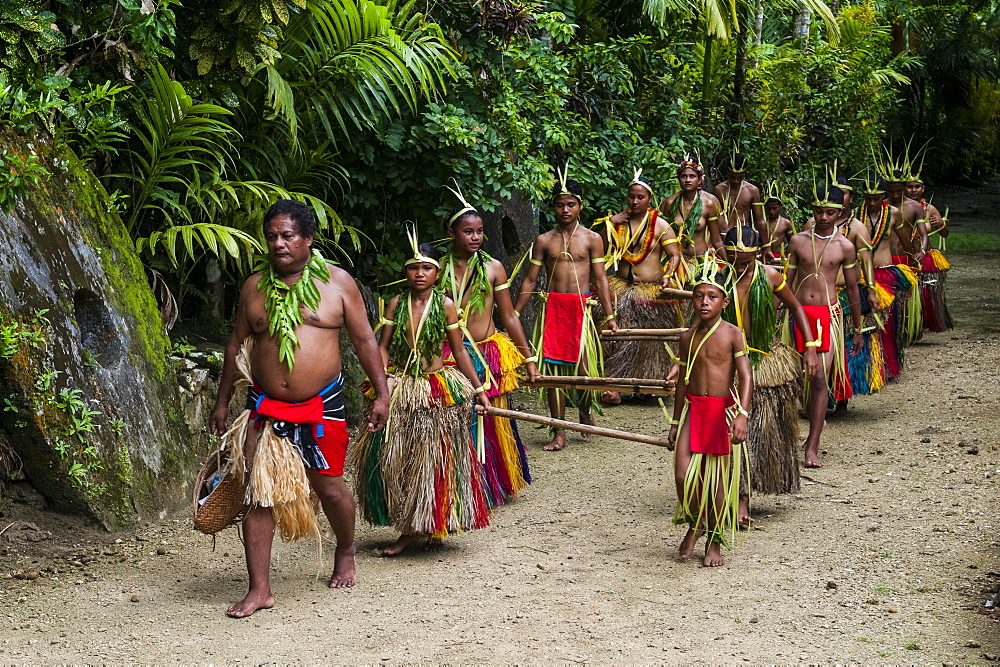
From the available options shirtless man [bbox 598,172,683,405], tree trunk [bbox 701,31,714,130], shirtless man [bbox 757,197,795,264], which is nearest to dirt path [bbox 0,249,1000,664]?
shirtless man [bbox 598,172,683,405]

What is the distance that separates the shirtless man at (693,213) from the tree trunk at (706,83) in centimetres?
341

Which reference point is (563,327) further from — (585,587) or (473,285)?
(585,587)

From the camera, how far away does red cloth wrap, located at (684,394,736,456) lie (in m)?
4.66

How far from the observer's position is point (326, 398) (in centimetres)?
424

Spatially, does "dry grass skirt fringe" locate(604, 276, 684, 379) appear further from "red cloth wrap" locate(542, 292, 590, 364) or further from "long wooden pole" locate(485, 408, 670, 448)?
"long wooden pole" locate(485, 408, 670, 448)

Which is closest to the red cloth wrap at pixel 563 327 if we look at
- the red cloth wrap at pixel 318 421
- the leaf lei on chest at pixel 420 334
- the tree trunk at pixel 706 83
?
the leaf lei on chest at pixel 420 334

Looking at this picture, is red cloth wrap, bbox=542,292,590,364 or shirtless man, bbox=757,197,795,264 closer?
red cloth wrap, bbox=542,292,590,364

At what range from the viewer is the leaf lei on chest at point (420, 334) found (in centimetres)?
494

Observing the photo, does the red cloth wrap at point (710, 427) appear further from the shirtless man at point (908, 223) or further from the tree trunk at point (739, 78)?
the tree trunk at point (739, 78)

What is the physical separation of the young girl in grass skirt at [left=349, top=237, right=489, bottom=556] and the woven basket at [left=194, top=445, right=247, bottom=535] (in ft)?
2.40

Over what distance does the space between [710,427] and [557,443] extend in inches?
90.9

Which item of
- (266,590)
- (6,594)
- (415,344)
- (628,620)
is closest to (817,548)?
(628,620)

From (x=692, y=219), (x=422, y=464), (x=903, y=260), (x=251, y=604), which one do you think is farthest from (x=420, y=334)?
(x=903, y=260)

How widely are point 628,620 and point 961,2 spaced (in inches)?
839
